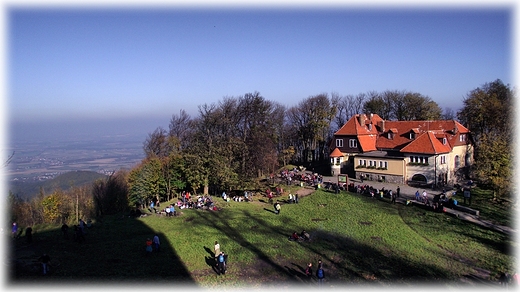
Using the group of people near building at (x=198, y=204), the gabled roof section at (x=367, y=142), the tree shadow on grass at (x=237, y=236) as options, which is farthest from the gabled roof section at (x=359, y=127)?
the tree shadow on grass at (x=237, y=236)

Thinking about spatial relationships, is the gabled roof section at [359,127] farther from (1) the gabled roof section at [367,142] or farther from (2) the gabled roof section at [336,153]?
(2) the gabled roof section at [336,153]

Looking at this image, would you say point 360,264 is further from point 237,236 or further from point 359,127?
point 359,127

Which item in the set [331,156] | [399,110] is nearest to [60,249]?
[331,156]

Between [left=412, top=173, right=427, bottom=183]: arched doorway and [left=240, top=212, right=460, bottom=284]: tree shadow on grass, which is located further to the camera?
[left=412, top=173, right=427, bottom=183]: arched doorway

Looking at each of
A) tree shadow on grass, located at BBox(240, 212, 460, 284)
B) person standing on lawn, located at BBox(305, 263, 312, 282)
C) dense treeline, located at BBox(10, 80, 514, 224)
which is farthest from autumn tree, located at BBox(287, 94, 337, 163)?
person standing on lawn, located at BBox(305, 263, 312, 282)

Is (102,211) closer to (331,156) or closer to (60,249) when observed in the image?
(60,249)

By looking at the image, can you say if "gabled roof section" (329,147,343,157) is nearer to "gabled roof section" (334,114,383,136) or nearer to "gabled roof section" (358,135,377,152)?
"gabled roof section" (334,114,383,136)
